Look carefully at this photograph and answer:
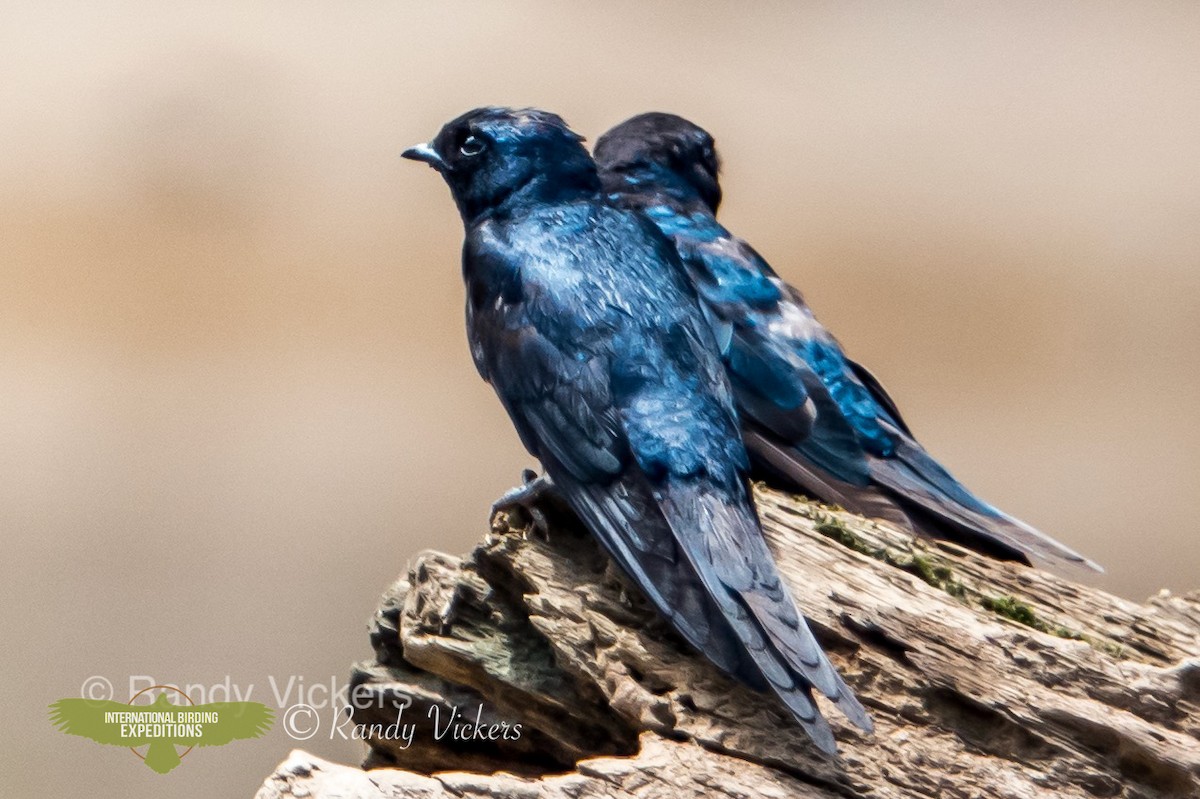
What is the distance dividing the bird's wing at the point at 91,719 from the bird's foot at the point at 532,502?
1111 mm

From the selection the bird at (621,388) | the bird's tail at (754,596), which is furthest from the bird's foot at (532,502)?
the bird's tail at (754,596)

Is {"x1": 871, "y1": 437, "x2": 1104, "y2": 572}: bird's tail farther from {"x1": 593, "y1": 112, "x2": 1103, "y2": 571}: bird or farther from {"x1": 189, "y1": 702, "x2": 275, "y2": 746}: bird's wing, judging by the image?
{"x1": 189, "y1": 702, "x2": 275, "y2": 746}: bird's wing

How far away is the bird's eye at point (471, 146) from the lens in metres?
2.32

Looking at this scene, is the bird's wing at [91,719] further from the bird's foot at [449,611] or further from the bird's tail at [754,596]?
the bird's tail at [754,596]

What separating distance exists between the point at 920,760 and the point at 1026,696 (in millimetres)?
184

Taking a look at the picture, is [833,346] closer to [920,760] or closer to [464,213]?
[464,213]

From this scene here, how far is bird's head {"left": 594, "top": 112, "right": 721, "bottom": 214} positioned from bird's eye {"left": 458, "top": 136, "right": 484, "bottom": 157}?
61cm

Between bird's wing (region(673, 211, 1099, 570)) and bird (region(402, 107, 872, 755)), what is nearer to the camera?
bird (region(402, 107, 872, 755))

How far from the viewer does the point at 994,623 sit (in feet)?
6.17

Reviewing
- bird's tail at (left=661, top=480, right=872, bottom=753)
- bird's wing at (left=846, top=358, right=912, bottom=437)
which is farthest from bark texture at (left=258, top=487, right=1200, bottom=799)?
bird's wing at (left=846, top=358, right=912, bottom=437)

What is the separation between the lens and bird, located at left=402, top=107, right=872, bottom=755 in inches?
66.4

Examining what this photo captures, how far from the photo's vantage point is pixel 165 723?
2631mm

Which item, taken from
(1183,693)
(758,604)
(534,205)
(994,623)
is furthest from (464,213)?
(1183,693)

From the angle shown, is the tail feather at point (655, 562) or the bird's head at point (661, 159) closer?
the tail feather at point (655, 562)
